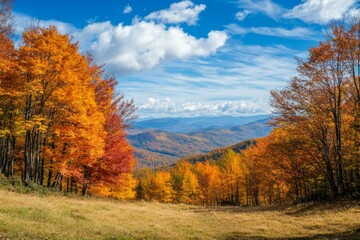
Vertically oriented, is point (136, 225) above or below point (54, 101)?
below

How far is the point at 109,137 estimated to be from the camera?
3167 centimetres

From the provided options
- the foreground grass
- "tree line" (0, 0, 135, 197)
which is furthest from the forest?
the foreground grass

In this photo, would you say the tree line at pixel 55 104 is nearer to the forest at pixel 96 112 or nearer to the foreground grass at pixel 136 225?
the forest at pixel 96 112

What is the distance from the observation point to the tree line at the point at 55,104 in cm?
2238

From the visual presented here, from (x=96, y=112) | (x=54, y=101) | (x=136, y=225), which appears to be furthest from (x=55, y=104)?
(x=136, y=225)

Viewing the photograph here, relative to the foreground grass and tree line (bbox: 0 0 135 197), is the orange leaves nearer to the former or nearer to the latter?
tree line (bbox: 0 0 135 197)

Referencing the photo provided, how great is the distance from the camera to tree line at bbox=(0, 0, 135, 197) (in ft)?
73.4

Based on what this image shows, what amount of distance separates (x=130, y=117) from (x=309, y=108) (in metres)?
19.1

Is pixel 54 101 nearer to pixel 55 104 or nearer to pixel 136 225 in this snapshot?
pixel 55 104

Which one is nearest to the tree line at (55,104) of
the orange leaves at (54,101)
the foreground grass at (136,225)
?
the orange leaves at (54,101)

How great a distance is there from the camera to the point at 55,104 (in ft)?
82.5

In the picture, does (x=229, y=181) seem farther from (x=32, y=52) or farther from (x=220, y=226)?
(x=32, y=52)

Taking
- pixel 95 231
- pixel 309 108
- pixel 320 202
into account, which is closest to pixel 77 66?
pixel 95 231

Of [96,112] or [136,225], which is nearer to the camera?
[136,225]
